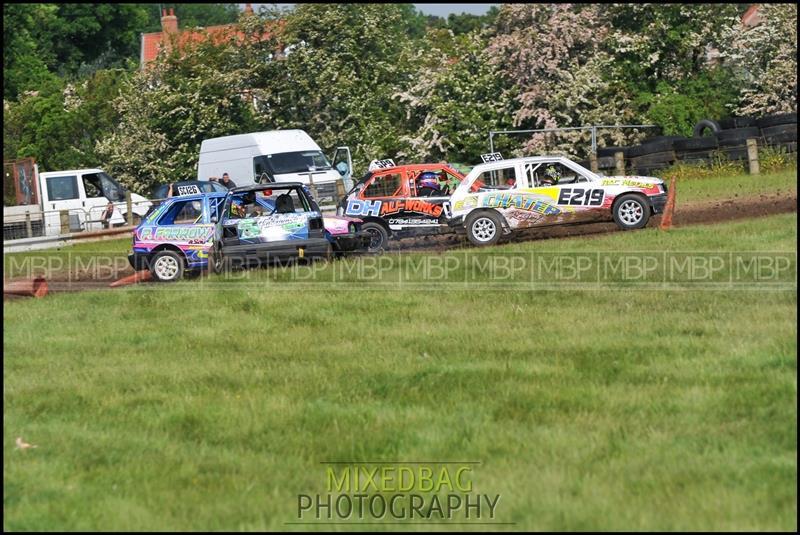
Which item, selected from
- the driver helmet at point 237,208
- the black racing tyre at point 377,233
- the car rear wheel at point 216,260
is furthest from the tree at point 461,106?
the car rear wheel at point 216,260

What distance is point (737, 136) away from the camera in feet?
86.8

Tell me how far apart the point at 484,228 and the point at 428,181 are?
172 cm

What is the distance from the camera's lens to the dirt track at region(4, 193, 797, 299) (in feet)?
62.2

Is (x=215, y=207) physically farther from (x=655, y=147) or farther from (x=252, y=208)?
(x=655, y=147)

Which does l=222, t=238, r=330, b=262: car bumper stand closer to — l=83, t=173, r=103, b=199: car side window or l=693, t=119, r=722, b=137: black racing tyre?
l=83, t=173, r=103, b=199: car side window

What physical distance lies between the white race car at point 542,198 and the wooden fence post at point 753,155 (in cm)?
683

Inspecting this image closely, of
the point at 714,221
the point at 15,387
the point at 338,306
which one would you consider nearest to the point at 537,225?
the point at 714,221

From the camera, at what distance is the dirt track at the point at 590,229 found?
19.0 metres

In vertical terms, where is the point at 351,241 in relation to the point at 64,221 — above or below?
below

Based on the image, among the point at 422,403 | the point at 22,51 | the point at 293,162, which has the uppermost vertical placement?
the point at 22,51

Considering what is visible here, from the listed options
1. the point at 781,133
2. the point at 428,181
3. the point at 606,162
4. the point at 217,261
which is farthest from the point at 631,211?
the point at 781,133

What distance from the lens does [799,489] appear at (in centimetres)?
672

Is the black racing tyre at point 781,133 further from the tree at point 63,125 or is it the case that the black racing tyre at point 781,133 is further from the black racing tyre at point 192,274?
the tree at point 63,125

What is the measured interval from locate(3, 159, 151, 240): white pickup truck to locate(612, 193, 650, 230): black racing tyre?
44.4ft
